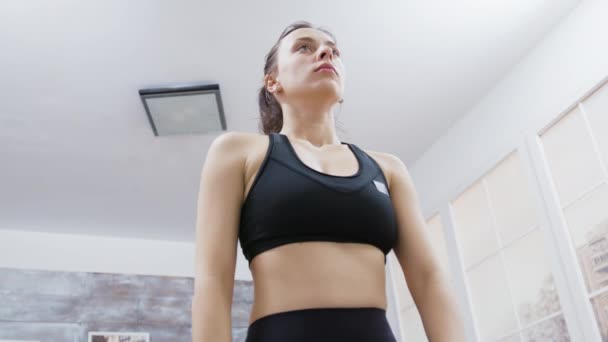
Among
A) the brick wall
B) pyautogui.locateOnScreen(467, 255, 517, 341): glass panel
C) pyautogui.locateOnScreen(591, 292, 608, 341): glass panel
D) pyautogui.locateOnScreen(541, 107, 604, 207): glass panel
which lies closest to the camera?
pyautogui.locateOnScreen(591, 292, 608, 341): glass panel

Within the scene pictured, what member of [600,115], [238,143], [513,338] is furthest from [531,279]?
[238,143]

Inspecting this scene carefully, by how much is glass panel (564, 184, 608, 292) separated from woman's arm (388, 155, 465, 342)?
178 centimetres

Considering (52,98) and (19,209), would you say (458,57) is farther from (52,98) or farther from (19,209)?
(19,209)

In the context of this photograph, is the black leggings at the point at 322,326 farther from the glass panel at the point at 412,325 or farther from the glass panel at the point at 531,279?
the glass panel at the point at 412,325

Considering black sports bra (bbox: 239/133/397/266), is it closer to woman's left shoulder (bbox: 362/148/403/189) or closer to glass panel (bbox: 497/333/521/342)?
woman's left shoulder (bbox: 362/148/403/189)

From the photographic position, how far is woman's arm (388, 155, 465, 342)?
3.28ft

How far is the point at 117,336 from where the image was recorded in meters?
4.41

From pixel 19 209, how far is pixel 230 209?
3806mm

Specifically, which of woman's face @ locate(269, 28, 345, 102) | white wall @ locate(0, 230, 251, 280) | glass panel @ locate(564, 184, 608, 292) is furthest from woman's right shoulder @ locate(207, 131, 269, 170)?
white wall @ locate(0, 230, 251, 280)

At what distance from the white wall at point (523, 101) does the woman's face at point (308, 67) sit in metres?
1.93

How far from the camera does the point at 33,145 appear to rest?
3650mm

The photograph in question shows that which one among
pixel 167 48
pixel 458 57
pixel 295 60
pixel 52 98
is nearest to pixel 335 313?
pixel 295 60

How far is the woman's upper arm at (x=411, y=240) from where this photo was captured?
107 cm

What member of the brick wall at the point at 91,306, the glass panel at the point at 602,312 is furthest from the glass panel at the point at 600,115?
the brick wall at the point at 91,306
